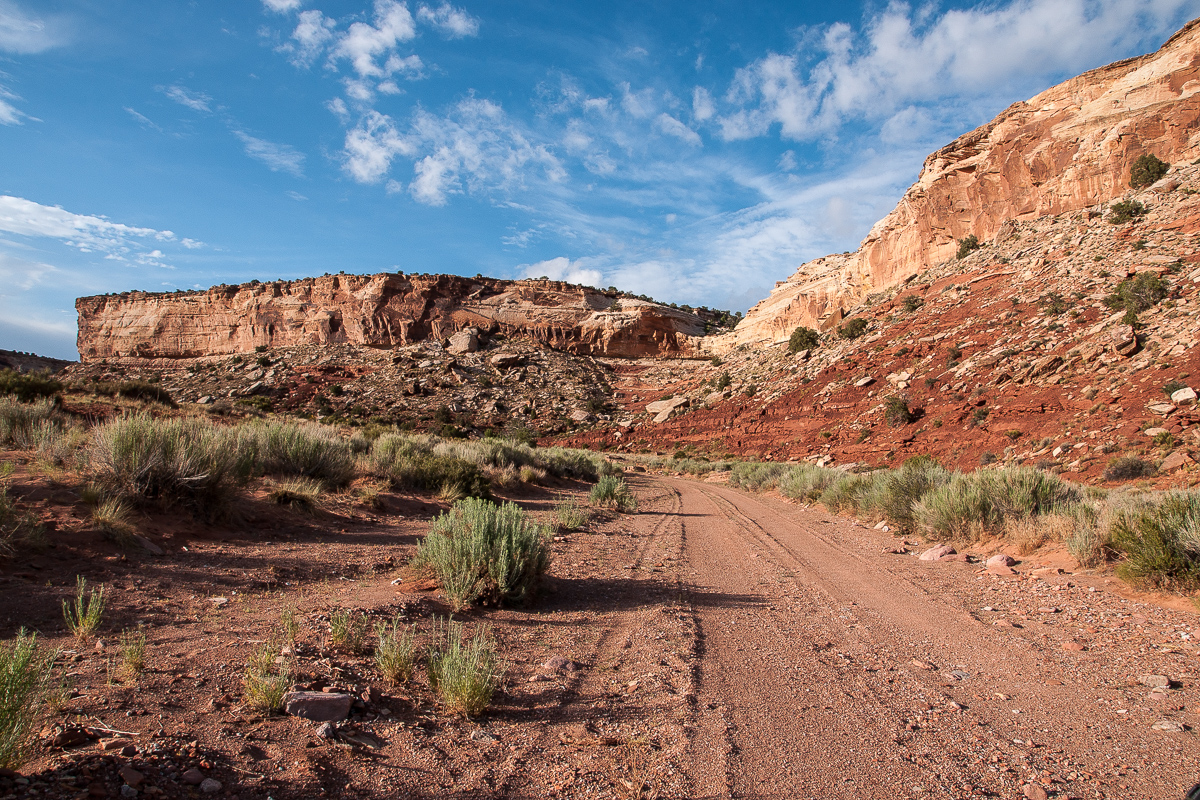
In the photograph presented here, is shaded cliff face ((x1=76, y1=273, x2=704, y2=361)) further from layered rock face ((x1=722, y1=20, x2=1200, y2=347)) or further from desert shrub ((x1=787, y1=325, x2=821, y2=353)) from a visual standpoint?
layered rock face ((x1=722, y1=20, x2=1200, y2=347))

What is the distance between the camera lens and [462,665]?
3.22m

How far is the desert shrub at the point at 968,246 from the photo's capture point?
125ft

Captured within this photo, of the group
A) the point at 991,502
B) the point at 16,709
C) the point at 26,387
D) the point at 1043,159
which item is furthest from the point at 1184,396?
Result: the point at 26,387

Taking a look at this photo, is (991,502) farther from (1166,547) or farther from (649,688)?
(649,688)

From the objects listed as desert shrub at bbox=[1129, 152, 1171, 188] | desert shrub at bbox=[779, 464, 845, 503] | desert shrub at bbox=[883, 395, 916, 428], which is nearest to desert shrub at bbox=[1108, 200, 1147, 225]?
desert shrub at bbox=[1129, 152, 1171, 188]

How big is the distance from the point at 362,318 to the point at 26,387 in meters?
48.6

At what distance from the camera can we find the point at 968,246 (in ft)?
125

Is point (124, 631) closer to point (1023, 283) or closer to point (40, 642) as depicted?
point (40, 642)

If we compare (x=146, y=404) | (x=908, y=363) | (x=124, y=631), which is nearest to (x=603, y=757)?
(x=124, y=631)

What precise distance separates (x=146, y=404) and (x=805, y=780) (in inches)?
755

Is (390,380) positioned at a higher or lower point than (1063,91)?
lower

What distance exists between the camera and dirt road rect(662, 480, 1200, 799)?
Result: 2709 mm

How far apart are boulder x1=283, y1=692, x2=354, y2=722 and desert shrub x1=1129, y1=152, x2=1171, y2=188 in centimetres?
4202

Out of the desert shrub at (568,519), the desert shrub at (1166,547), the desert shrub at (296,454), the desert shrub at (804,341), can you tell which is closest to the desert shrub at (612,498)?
the desert shrub at (568,519)
